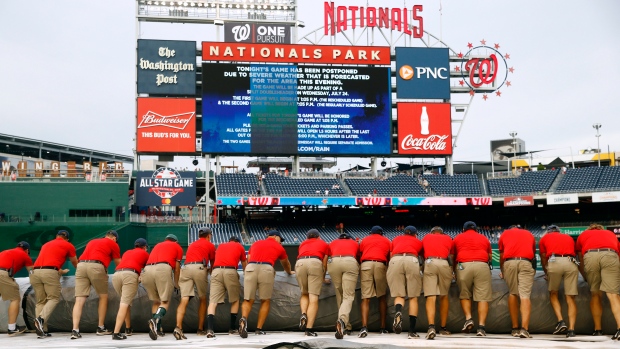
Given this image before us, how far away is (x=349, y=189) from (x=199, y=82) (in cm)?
1119

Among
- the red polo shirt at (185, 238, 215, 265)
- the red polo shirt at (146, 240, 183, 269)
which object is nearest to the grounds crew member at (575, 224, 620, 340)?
the red polo shirt at (185, 238, 215, 265)

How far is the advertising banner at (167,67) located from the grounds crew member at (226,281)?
30194 millimetres

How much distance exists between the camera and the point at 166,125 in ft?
130

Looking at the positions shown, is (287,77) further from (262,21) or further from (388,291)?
(388,291)

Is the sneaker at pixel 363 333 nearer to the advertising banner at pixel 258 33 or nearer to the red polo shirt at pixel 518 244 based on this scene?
the red polo shirt at pixel 518 244

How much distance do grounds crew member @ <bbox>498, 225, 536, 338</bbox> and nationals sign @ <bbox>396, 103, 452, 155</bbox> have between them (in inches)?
1229

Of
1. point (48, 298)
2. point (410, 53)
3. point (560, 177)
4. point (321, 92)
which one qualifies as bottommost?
point (48, 298)

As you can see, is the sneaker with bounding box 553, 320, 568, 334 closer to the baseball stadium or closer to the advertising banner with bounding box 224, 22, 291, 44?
the baseball stadium

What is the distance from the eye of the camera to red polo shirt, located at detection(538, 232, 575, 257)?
34.5 ft

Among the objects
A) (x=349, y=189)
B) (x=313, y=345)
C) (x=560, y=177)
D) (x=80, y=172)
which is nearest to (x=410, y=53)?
(x=349, y=189)

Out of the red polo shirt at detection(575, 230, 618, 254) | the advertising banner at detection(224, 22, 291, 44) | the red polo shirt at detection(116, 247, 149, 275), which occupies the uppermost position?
the advertising banner at detection(224, 22, 291, 44)

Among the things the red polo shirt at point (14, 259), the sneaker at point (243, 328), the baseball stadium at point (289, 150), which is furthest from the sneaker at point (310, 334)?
the baseball stadium at point (289, 150)

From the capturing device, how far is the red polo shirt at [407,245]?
1080 centimetres

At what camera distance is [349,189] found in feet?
140
